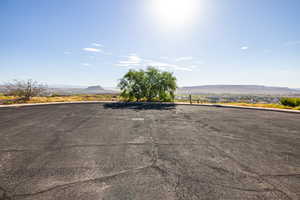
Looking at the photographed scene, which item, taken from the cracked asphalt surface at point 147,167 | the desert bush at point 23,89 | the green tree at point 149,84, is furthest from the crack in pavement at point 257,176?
the desert bush at point 23,89

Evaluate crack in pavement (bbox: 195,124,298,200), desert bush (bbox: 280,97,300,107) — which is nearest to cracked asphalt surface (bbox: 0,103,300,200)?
crack in pavement (bbox: 195,124,298,200)

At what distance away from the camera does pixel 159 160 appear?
406 cm

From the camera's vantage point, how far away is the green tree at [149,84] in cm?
2536

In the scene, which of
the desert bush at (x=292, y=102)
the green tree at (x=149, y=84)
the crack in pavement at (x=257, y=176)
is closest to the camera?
the crack in pavement at (x=257, y=176)

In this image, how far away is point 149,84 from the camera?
25.8 m

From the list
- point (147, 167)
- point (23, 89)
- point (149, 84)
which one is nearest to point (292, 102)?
point (149, 84)

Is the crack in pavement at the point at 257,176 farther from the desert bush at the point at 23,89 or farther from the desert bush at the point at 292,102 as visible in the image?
the desert bush at the point at 23,89

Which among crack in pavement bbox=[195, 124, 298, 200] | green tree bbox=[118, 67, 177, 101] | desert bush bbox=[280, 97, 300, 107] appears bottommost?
crack in pavement bbox=[195, 124, 298, 200]

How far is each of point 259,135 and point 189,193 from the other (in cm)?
629

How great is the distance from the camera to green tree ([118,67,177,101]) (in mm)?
25359

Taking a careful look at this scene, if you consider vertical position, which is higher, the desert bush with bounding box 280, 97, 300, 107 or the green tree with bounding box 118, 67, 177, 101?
the green tree with bounding box 118, 67, 177, 101

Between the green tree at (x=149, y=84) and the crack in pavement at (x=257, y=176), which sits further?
the green tree at (x=149, y=84)

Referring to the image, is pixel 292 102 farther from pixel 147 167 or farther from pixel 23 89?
pixel 23 89

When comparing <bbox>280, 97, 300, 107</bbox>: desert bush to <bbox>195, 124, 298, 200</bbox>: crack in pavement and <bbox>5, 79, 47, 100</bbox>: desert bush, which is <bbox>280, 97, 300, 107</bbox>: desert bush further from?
<bbox>5, 79, 47, 100</bbox>: desert bush
